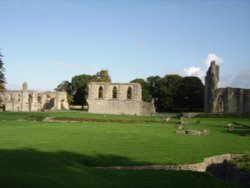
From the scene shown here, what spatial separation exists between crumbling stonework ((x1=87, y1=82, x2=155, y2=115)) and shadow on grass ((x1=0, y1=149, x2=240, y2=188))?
4775 cm

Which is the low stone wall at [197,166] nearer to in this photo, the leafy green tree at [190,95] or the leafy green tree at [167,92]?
the leafy green tree at [190,95]

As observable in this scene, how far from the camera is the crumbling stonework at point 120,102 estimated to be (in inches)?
2442

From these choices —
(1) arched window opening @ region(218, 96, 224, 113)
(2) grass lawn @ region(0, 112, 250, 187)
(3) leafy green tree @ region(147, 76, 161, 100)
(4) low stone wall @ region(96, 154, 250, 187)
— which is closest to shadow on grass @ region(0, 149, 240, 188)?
(2) grass lawn @ region(0, 112, 250, 187)

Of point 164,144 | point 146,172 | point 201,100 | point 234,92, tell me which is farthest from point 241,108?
point 146,172

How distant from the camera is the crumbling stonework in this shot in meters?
62.0

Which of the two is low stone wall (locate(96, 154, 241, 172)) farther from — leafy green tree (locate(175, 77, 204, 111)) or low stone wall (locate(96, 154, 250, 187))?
leafy green tree (locate(175, 77, 204, 111))

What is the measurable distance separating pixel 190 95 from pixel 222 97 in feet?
62.0

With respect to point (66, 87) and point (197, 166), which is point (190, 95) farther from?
point (197, 166)

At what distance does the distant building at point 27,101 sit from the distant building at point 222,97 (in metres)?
32.9

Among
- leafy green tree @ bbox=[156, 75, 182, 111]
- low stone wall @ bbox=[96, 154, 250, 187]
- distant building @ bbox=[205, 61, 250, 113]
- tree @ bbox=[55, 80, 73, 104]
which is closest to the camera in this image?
low stone wall @ bbox=[96, 154, 250, 187]

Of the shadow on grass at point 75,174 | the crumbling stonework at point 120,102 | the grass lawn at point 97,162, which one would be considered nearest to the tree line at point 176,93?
the crumbling stonework at point 120,102

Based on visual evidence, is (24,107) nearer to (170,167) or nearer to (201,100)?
(201,100)

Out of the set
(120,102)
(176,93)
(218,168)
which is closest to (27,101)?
(120,102)

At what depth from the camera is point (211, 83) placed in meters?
61.9
